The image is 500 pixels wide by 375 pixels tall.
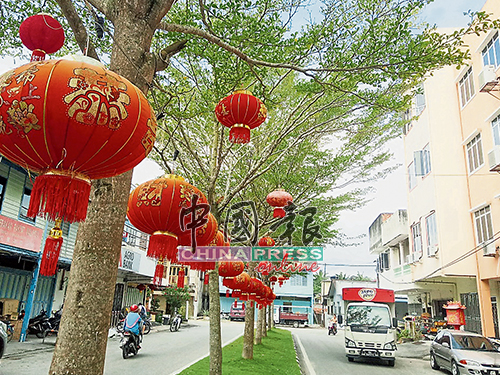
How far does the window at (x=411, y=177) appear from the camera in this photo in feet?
70.6

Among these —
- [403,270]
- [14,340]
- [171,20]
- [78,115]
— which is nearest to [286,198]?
[171,20]

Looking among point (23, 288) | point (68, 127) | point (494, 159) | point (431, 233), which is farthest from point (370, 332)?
point (68, 127)

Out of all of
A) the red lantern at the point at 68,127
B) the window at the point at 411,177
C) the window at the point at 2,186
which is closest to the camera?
the red lantern at the point at 68,127

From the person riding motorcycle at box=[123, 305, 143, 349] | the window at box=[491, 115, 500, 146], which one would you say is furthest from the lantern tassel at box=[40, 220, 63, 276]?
the window at box=[491, 115, 500, 146]

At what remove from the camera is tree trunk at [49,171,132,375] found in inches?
104

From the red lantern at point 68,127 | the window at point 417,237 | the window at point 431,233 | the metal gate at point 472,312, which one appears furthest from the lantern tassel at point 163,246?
the window at point 417,237

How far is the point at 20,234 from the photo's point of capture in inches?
501

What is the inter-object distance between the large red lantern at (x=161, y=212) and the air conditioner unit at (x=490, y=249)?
1413 cm

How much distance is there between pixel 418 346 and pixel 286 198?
52.3ft

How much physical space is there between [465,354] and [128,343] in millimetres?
10071

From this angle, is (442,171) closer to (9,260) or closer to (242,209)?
(242,209)

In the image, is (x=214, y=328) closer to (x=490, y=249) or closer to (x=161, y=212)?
(x=161, y=212)

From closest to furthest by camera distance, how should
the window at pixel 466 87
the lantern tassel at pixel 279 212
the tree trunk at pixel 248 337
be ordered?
the lantern tassel at pixel 279 212 < the tree trunk at pixel 248 337 < the window at pixel 466 87

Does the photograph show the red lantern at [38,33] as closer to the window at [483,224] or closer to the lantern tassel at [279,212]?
the lantern tassel at [279,212]
